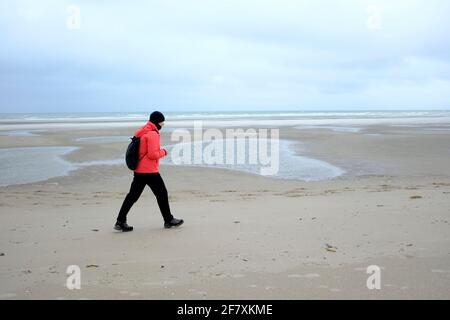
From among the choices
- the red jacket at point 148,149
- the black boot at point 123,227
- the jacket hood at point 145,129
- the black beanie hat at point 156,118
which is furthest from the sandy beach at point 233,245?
the black beanie hat at point 156,118

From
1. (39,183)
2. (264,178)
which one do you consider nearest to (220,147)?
(264,178)

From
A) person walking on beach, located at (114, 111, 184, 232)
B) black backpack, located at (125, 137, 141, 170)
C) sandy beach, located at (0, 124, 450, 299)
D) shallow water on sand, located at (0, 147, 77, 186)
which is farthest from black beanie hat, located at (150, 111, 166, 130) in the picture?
shallow water on sand, located at (0, 147, 77, 186)

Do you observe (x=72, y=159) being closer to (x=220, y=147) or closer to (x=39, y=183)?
(x=39, y=183)

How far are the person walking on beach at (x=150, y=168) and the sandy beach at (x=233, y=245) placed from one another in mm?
200

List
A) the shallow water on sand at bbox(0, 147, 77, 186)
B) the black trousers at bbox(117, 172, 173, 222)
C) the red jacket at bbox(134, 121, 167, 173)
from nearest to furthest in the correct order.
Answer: the red jacket at bbox(134, 121, 167, 173) → the black trousers at bbox(117, 172, 173, 222) → the shallow water on sand at bbox(0, 147, 77, 186)

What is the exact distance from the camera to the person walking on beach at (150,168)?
19.4 feet

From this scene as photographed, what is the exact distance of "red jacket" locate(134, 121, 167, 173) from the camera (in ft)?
19.3

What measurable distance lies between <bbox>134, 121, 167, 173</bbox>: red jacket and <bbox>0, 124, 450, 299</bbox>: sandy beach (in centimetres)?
95

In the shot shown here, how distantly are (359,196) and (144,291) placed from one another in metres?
6.14

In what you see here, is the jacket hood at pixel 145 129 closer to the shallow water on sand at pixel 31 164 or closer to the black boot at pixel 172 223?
the black boot at pixel 172 223

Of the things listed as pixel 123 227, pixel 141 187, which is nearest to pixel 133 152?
pixel 141 187

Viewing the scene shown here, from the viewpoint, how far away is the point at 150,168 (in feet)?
19.9

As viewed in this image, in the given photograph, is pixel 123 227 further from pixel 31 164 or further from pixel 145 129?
pixel 31 164

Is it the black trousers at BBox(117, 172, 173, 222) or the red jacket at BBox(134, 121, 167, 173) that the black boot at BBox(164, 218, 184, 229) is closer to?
the black trousers at BBox(117, 172, 173, 222)
